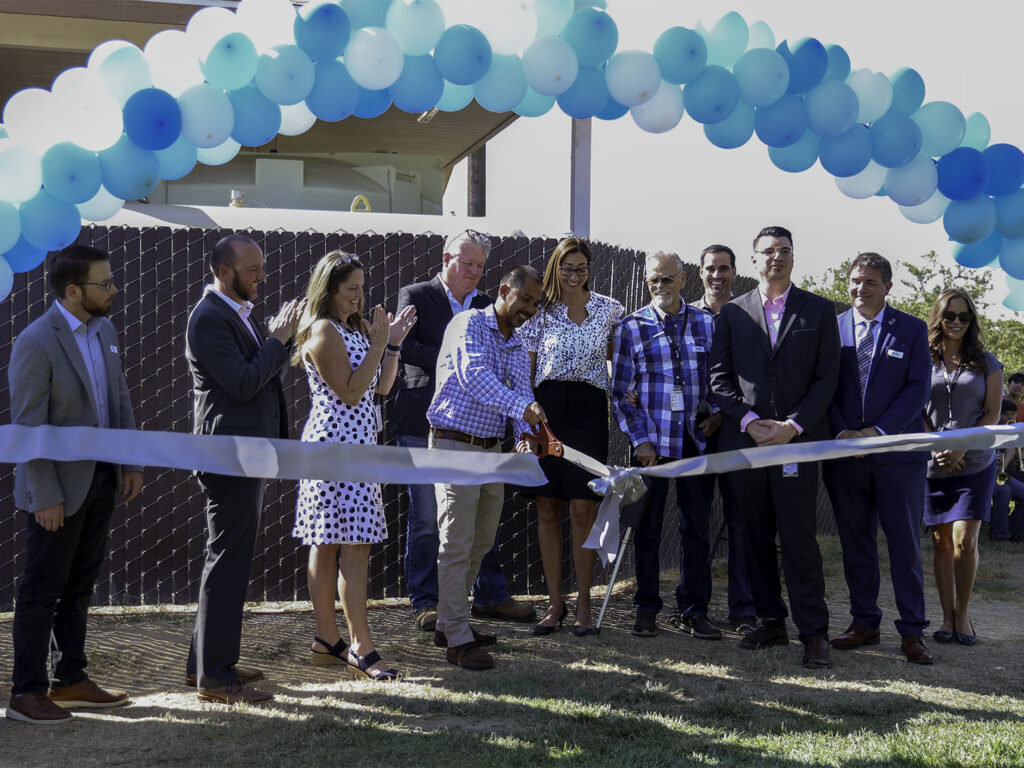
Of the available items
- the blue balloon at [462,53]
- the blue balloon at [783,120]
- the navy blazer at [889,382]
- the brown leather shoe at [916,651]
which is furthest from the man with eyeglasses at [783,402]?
the blue balloon at [462,53]

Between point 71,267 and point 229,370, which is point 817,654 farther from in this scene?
point 71,267

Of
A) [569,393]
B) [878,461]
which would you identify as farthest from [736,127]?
[878,461]

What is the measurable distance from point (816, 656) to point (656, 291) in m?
2.24

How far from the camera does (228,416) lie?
4668 millimetres

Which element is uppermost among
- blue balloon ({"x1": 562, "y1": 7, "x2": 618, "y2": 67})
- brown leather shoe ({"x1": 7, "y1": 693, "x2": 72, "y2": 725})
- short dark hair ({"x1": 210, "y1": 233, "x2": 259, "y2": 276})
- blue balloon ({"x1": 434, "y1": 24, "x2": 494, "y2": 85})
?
blue balloon ({"x1": 562, "y1": 7, "x2": 618, "y2": 67})

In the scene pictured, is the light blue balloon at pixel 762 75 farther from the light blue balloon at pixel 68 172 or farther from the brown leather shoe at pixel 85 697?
the brown leather shoe at pixel 85 697

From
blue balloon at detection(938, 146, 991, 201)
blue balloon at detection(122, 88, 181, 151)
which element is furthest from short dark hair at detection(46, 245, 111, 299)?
blue balloon at detection(938, 146, 991, 201)

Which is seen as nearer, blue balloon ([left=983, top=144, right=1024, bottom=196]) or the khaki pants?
the khaki pants

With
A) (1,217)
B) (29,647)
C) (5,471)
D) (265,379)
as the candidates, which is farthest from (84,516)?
(5,471)

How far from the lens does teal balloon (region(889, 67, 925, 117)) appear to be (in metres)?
6.02

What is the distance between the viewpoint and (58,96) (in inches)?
192

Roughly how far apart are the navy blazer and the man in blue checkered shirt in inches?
30.5

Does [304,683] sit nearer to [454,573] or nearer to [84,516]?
[454,573]

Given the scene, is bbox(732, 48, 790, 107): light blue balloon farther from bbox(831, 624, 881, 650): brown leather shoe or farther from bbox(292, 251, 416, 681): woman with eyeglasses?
bbox(831, 624, 881, 650): brown leather shoe
